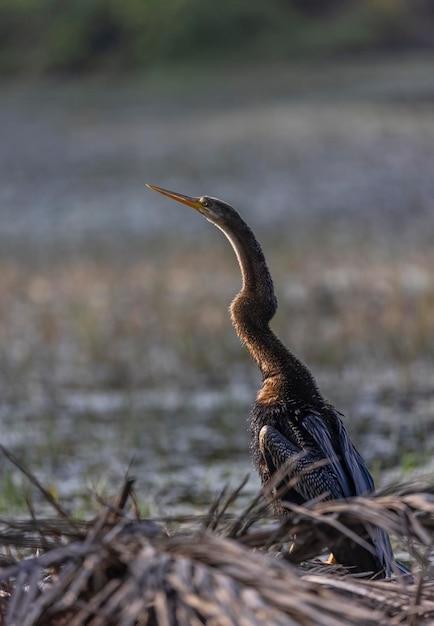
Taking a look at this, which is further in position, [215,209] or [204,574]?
[215,209]

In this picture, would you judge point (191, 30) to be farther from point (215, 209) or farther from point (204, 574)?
point (204, 574)

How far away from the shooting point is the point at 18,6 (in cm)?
5681

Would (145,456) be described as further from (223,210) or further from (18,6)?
(18,6)

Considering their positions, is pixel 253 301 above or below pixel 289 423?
above

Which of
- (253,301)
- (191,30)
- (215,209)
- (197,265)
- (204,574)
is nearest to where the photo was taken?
(204,574)

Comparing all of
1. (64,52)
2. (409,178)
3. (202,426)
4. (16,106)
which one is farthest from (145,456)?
(64,52)

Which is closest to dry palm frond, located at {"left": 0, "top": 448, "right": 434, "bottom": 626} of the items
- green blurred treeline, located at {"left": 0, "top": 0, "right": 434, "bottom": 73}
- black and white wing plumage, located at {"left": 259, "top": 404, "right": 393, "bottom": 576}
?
black and white wing plumage, located at {"left": 259, "top": 404, "right": 393, "bottom": 576}

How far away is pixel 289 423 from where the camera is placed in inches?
191

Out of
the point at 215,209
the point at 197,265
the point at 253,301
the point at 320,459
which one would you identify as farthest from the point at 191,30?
the point at 320,459

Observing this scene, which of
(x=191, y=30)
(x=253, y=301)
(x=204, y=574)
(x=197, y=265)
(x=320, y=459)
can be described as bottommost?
(x=204, y=574)

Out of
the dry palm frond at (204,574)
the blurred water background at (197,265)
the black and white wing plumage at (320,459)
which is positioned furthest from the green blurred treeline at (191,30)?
the dry palm frond at (204,574)

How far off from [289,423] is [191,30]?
46.2 m

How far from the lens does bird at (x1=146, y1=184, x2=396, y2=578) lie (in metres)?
4.59

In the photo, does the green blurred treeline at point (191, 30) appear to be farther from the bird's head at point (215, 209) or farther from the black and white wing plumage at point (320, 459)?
the black and white wing plumage at point (320, 459)
